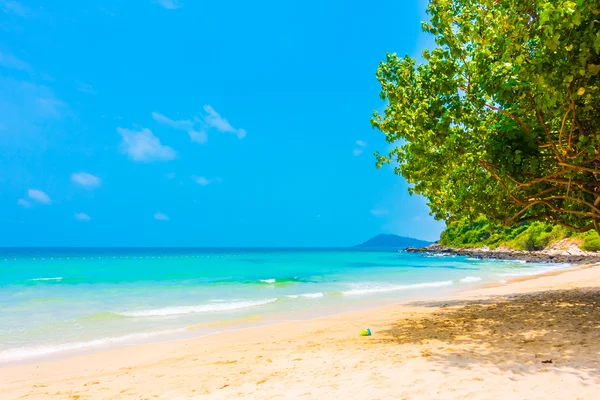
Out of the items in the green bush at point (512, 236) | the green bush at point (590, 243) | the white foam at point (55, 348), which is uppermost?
the green bush at point (512, 236)

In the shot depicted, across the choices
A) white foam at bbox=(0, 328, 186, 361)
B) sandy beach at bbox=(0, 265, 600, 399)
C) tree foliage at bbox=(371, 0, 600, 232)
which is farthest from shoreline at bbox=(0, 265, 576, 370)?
tree foliage at bbox=(371, 0, 600, 232)

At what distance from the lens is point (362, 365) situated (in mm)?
6953

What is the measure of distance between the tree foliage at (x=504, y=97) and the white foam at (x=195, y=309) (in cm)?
1094

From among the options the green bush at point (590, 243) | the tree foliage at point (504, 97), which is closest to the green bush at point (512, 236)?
the green bush at point (590, 243)

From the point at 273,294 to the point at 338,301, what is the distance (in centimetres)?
500

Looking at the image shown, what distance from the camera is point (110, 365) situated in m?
9.01

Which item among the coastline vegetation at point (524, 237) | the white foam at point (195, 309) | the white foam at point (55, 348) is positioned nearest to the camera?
the white foam at point (55, 348)

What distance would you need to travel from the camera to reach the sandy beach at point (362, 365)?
5.61m

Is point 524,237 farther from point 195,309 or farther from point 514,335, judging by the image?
point 514,335

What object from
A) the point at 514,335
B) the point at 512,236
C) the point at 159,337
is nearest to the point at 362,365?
the point at 514,335

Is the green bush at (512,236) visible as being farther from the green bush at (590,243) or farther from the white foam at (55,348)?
the white foam at (55,348)

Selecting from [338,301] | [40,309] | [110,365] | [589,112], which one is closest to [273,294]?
[338,301]

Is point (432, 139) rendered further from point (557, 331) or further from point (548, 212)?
point (548, 212)

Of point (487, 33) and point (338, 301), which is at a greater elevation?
point (487, 33)
